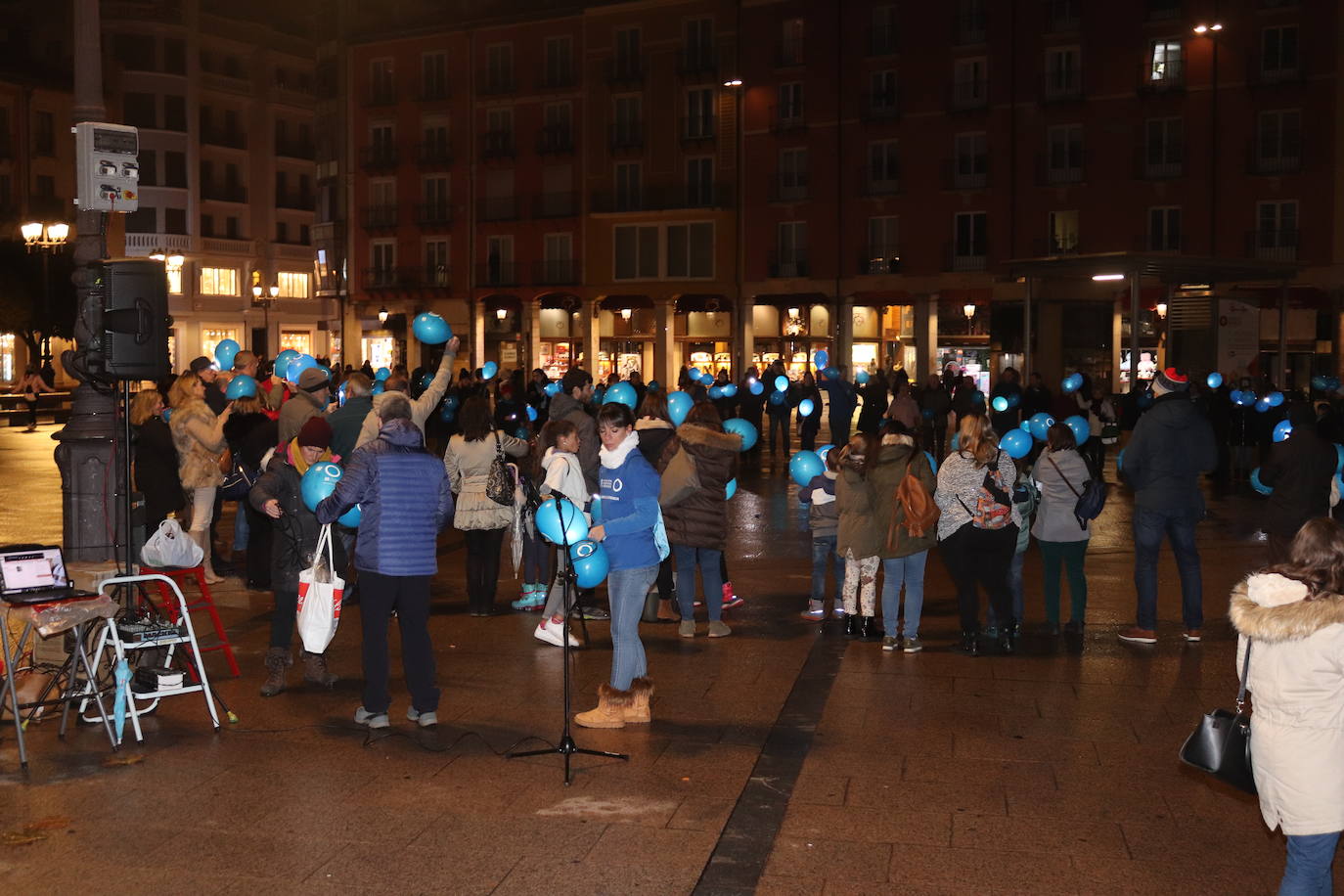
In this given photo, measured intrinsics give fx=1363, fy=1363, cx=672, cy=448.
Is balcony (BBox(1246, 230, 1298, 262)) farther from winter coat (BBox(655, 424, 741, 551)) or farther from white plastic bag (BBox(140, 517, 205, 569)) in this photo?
white plastic bag (BBox(140, 517, 205, 569))

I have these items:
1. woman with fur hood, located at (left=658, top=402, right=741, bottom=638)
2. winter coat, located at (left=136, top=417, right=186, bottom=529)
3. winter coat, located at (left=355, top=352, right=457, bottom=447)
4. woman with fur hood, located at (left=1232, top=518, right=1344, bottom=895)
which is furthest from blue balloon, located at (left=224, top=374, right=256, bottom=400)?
woman with fur hood, located at (left=1232, top=518, right=1344, bottom=895)

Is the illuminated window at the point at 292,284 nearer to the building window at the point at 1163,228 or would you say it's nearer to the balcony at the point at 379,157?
the balcony at the point at 379,157

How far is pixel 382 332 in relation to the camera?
5756cm

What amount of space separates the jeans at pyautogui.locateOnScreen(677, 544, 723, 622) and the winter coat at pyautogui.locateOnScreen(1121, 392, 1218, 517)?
2.93 meters

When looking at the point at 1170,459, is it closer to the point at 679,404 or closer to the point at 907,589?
the point at 907,589

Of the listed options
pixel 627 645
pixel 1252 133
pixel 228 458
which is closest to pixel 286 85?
pixel 1252 133

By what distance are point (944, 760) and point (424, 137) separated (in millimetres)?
51343

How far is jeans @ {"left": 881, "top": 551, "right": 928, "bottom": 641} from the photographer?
30.2 feet

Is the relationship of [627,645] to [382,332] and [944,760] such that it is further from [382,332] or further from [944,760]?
[382,332]

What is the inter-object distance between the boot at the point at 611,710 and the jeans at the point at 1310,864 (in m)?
3.73

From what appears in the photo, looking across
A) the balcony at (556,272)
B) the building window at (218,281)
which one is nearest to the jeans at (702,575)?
the balcony at (556,272)

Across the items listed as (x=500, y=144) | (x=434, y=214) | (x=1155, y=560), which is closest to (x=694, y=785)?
(x=1155, y=560)

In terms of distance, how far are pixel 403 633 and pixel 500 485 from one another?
2.70 m

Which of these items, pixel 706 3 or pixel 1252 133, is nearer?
pixel 1252 133
